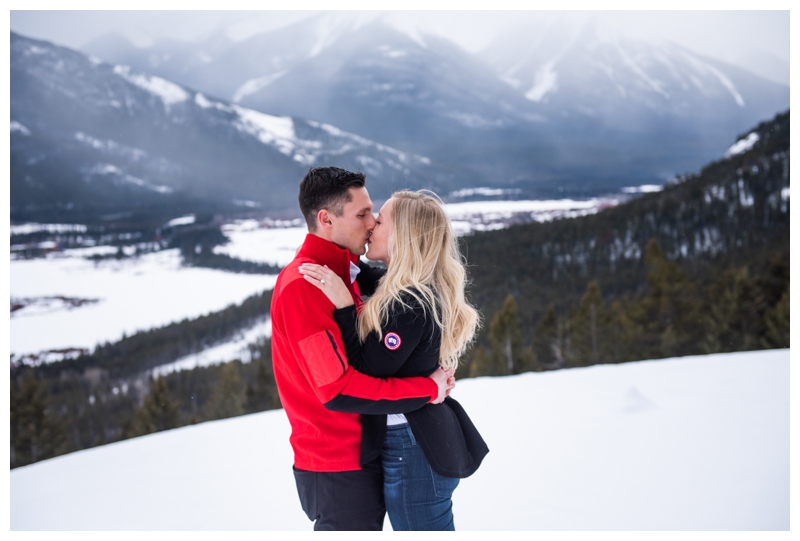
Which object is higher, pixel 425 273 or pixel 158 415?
pixel 425 273

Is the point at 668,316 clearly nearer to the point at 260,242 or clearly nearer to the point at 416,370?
the point at 416,370

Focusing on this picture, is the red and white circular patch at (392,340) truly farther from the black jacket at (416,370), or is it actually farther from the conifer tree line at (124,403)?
the conifer tree line at (124,403)

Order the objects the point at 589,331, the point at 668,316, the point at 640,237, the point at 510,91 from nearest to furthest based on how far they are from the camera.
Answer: the point at 668,316 → the point at 589,331 → the point at 640,237 → the point at 510,91

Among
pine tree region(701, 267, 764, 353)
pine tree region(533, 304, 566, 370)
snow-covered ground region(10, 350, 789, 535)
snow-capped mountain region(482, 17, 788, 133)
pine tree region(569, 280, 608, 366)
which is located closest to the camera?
snow-covered ground region(10, 350, 789, 535)

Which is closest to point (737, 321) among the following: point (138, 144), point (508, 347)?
point (508, 347)

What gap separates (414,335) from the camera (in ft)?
5.23

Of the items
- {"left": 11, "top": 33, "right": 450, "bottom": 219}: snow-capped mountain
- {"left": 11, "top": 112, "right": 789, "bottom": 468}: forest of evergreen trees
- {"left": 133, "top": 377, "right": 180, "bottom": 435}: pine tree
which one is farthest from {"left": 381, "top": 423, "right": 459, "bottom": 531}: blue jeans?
{"left": 11, "top": 33, "right": 450, "bottom": 219}: snow-capped mountain

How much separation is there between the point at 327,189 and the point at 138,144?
166852 millimetres

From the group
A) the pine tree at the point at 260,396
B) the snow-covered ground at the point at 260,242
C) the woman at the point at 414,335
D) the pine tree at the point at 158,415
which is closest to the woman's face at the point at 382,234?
the woman at the point at 414,335

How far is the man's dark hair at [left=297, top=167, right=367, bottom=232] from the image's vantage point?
1.73 metres

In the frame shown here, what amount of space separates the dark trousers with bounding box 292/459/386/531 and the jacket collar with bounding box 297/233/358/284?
64 cm

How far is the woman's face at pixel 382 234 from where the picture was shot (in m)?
1.74

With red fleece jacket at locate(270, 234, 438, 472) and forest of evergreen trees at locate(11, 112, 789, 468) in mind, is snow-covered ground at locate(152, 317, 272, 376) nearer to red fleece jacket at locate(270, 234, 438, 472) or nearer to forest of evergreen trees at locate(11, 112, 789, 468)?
forest of evergreen trees at locate(11, 112, 789, 468)

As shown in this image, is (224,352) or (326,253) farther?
(224,352)
